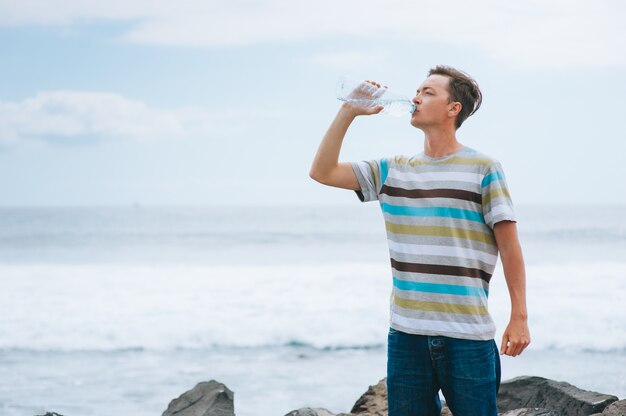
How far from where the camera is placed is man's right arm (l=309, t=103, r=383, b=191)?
2.80 meters

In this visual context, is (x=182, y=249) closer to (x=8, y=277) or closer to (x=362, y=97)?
(x=8, y=277)

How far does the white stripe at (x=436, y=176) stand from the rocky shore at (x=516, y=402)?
82.1 inches

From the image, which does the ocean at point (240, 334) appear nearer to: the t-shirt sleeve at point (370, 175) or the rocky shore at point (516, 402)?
the rocky shore at point (516, 402)

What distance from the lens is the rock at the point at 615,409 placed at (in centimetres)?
412

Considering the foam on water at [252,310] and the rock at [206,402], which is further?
the foam on water at [252,310]

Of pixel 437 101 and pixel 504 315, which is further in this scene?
pixel 504 315

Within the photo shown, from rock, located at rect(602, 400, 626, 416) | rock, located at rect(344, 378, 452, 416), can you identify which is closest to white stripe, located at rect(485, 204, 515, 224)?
rock, located at rect(602, 400, 626, 416)

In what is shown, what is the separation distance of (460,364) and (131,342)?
825 centimetres

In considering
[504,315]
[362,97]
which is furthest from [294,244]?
[362,97]

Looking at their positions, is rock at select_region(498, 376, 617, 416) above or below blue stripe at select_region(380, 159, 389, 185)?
below

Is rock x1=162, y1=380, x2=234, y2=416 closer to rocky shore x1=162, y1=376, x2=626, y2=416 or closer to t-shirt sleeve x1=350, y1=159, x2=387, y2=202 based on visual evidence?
rocky shore x1=162, y1=376, x2=626, y2=416

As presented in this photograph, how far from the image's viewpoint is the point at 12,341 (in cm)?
996

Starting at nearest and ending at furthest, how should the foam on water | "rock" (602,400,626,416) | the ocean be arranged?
"rock" (602,400,626,416) → the ocean → the foam on water

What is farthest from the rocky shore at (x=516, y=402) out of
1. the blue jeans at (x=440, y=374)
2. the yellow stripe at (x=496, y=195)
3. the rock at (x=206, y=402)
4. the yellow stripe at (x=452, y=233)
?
the yellow stripe at (x=496, y=195)
